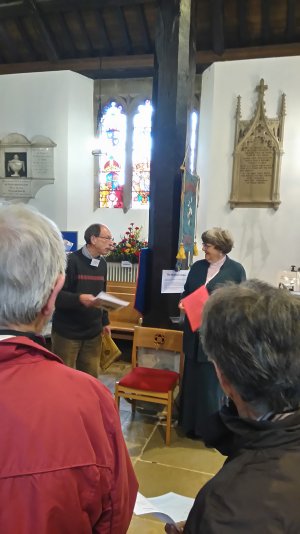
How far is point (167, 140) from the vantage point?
Result: 134 inches

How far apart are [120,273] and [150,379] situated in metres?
3.52

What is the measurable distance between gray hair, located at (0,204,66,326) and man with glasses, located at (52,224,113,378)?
1.84m

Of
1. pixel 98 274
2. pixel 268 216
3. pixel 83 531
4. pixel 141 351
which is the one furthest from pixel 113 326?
pixel 83 531

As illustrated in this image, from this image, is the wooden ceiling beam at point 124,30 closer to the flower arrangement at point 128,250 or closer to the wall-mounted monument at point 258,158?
the wall-mounted monument at point 258,158

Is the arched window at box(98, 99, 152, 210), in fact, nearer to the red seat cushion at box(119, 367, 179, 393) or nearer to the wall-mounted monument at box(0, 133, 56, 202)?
the wall-mounted monument at box(0, 133, 56, 202)

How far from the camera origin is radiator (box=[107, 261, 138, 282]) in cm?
646

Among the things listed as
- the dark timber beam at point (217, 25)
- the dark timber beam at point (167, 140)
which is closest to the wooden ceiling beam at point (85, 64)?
the dark timber beam at point (217, 25)

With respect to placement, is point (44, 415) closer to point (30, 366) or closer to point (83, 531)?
point (30, 366)

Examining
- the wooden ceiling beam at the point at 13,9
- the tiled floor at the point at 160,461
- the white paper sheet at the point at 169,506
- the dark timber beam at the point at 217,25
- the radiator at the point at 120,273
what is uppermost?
the wooden ceiling beam at the point at 13,9

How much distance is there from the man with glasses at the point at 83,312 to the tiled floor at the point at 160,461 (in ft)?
2.12

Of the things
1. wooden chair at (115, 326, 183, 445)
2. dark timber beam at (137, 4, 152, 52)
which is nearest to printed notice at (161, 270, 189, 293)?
wooden chair at (115, 326, 183, 445)

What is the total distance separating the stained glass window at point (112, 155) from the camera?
7523 mm

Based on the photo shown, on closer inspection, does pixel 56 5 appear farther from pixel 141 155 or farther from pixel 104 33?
pixel 141 155

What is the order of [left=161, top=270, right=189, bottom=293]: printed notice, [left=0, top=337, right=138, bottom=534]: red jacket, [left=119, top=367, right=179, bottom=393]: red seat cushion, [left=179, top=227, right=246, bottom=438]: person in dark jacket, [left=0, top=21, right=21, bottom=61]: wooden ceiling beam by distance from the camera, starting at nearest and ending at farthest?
[left=0, top=337, right=138, bottom=534]: red jacket < [left=179, top=227, right=246, bottom=438]: person in dark jacket < [left=119, top=367, right=179, bottom=393]: red seat cushion < [left=161, top=270, right=189, bottom=293]: printed notice < [left=0, top=21, right=21, bottom=61]: wooden ceiling beam
